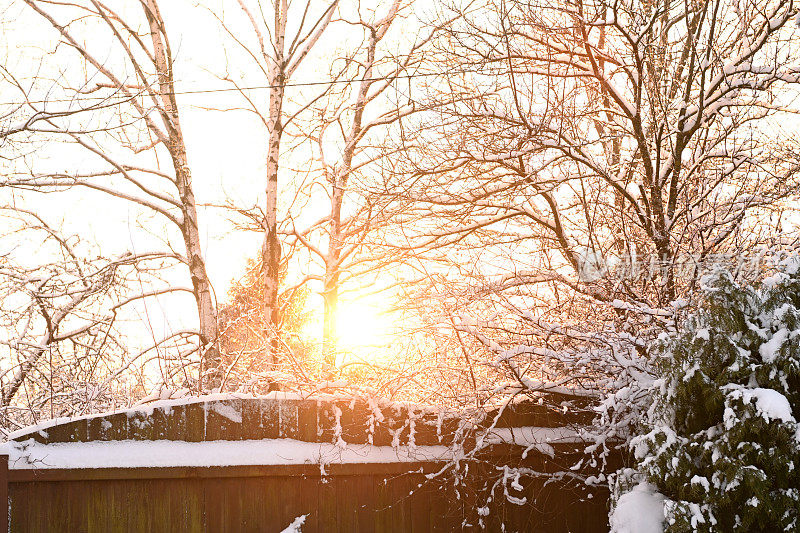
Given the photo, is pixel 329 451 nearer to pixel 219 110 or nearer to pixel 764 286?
pixel 764 286

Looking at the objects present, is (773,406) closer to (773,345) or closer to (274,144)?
(773,345)

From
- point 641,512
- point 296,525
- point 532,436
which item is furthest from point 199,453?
point 641,512

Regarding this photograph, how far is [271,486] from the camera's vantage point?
5.12m

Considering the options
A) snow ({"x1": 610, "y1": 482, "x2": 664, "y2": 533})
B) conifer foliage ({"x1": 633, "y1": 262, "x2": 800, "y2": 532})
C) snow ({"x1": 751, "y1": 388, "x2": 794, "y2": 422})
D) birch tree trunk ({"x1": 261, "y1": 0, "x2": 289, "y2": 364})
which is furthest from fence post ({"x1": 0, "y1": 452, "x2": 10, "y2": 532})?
birch tree trunk ({"x1": 261, "y1": 0, "x2": 289, "y2": 364})

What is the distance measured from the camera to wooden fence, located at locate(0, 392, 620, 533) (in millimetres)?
4805

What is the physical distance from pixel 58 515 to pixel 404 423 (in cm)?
212

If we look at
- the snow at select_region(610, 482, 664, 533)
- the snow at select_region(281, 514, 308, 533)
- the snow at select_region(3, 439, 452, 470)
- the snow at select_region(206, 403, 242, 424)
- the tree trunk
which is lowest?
the snow at select_region(281, 514, 308, 533)

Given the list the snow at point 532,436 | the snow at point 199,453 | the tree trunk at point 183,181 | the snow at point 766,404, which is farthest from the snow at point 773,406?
the tree trunk at point 183,181

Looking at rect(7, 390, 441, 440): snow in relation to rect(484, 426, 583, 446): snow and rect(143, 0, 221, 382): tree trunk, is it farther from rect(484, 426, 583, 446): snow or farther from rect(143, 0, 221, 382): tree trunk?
rect(143, 0, 221, 382): tree trunk

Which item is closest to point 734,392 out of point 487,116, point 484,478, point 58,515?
point 484,478

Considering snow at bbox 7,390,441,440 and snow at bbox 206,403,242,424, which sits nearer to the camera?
snow at bbox 7,390,441,440

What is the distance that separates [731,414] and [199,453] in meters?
3.00

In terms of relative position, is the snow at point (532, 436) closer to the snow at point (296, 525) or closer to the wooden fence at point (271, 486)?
the wooden fence at point (271, 486)

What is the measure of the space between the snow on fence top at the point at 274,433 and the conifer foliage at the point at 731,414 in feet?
4.75
